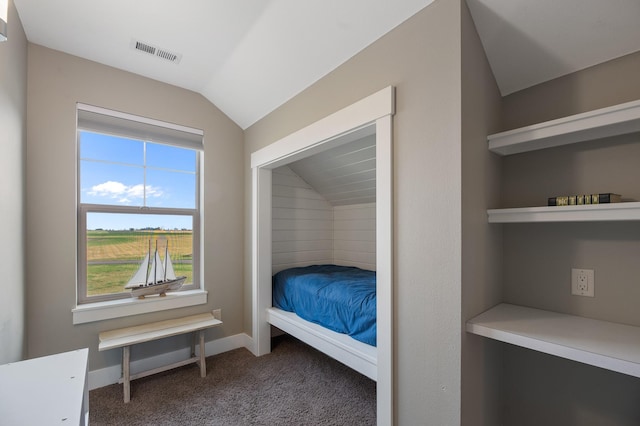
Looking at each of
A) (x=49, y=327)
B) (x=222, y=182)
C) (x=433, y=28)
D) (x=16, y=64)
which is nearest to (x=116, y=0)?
(x=16, y=64)

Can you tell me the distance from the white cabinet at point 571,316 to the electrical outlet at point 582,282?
121mm

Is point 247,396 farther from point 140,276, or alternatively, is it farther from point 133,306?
point 140,276

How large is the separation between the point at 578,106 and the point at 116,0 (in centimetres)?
261

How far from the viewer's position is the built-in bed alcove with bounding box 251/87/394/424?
1579 mm

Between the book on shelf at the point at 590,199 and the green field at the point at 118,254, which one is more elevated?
the book on shelf at the point at 590,199

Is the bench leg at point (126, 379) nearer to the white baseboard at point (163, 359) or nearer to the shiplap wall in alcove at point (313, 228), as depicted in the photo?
the white baseboard at point (163, 359)

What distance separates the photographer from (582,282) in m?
1.38

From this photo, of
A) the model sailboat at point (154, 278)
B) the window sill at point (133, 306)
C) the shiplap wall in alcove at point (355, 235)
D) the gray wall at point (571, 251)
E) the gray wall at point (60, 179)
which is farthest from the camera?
the shiplap wall in alcove at point (355, 235)

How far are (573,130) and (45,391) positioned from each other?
2.16 metres

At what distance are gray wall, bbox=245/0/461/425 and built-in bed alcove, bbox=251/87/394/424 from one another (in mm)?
65

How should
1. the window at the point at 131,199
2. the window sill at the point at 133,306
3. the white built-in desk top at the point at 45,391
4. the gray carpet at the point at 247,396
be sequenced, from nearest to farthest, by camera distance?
the white built-in desk top at the point at 45,391, the gray carpet at the point at 247,396, the window sill at the point at 133,306, the window at the point at 131,199

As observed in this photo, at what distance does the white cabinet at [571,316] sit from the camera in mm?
1035

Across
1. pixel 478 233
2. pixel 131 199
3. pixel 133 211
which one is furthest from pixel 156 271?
pixel 478 233

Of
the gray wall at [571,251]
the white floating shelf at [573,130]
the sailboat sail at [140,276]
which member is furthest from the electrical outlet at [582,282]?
the sailboat sail at [140,276]
